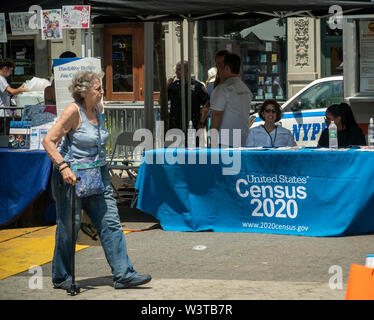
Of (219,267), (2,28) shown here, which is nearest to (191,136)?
(219,267)

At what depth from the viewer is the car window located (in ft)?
43.8

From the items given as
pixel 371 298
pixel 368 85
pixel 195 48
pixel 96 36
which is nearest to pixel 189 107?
pixel 368 85

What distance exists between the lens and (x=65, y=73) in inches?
351

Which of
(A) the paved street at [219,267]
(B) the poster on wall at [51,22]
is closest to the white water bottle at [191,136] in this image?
(A) the paved street at [219,267]

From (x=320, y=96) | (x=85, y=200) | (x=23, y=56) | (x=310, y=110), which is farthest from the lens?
(x=23, y=56)

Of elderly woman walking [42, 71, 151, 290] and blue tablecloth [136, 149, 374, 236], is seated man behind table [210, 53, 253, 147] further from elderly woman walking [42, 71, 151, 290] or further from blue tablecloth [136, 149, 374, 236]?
elderly woman walking [42, 71, 151, 290]

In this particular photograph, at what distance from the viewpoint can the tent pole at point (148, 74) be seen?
11.9 m

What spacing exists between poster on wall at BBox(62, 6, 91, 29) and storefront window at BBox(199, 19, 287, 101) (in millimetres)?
12158

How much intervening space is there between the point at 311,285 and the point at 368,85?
19.0 ft

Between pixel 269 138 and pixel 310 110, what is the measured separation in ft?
14.2

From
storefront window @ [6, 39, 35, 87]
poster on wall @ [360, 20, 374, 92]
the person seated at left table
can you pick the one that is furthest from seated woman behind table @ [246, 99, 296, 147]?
storefront window @ [6, 39, 35, 87]

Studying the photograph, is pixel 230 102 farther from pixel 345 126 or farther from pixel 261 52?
pixel 261 52

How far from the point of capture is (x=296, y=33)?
67.1 feet

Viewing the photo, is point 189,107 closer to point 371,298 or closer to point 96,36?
point 371,298
